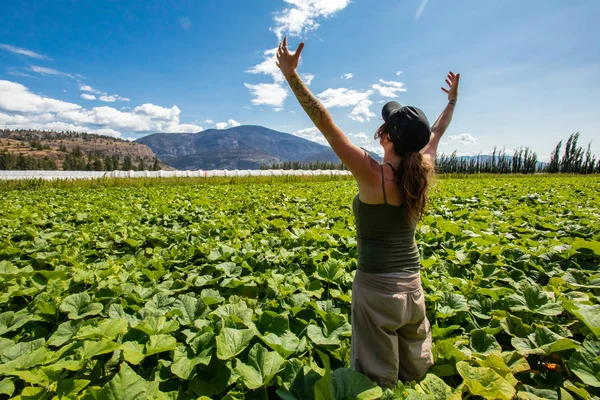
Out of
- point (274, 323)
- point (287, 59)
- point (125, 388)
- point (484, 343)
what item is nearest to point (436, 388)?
point (484, 343)

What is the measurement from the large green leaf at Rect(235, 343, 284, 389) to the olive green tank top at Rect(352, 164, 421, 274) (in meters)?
0.68

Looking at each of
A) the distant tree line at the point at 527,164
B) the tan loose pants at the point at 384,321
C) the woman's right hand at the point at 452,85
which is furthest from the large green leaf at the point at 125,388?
the distant tree line at the point at 527,164

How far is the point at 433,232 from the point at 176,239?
390 centimetres

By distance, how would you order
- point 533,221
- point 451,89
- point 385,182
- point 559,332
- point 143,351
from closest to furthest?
point 385,182 → point 143,351 → point 559,332 → point 451,89 → point 533,221

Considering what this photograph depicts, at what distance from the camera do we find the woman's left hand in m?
1.72

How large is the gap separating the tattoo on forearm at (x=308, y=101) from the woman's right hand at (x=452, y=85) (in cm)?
166

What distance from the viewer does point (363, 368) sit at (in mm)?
1729

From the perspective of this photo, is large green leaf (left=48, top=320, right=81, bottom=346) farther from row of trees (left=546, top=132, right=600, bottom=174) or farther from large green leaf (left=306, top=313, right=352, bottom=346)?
row of trees (left=546, top=132, right=600, bottom=174)

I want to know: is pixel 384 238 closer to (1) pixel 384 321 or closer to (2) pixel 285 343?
(1) pixel 384 321

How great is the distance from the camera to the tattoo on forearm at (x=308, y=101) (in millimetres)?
1563

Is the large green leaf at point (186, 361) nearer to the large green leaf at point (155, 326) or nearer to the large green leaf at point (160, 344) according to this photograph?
the large green leaf at point (160, 344)

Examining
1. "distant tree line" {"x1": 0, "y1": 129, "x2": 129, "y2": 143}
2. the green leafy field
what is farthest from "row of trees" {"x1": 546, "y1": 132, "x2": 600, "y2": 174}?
"distant tree line" {"x1": 0, "y1": 129, "x2": 129, "y2": 143}

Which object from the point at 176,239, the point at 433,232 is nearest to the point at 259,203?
the point at 176,239

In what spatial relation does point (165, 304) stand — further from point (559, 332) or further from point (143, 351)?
point (559, 332)
